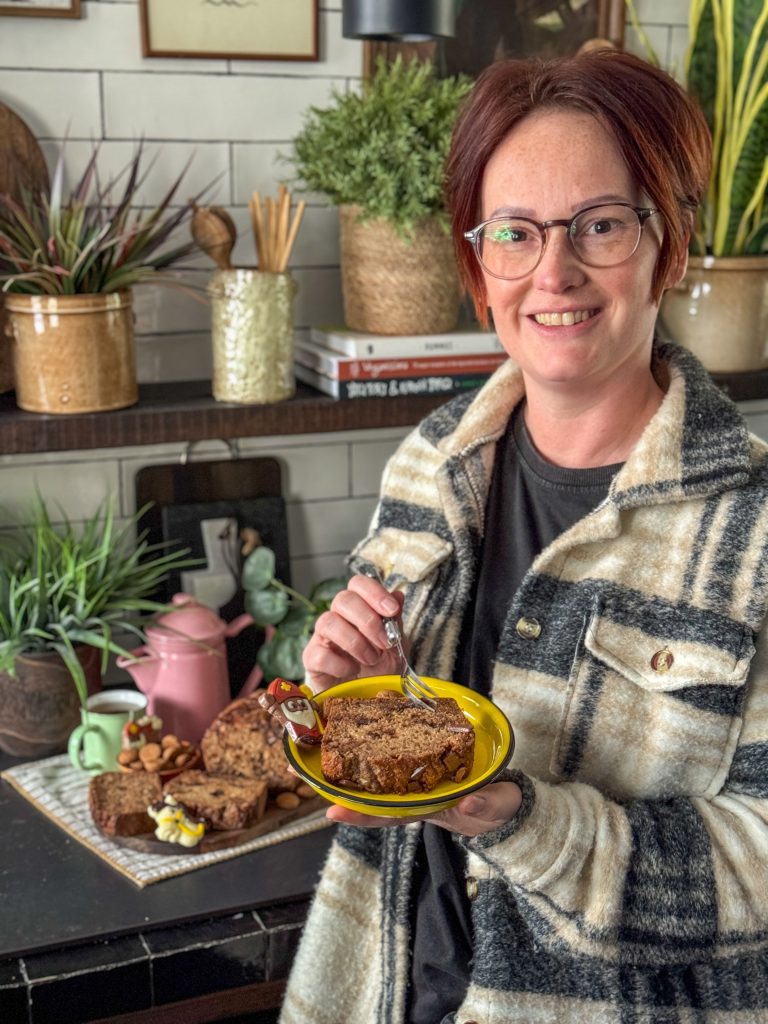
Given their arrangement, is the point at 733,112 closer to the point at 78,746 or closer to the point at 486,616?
the point at 486,616

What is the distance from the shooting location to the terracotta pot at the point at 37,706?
172 cm

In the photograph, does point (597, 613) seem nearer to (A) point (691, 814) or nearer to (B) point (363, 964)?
(A) point (691, 814)

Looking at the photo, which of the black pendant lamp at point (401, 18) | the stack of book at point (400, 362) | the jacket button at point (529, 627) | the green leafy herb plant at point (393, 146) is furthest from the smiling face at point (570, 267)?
the stack of book at point (400, 362)

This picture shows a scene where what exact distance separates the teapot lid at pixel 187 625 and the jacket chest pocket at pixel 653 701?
768 millimetres

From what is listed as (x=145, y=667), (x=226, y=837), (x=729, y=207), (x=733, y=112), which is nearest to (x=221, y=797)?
(x=226, y=837)

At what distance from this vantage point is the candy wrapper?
1.05 m

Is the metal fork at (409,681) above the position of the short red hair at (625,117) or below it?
below

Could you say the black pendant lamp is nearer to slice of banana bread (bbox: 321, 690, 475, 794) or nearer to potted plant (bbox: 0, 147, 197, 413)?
potted plant (bbox: 0, 147, 197, 413)

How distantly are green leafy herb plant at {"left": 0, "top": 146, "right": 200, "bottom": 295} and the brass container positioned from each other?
11cm

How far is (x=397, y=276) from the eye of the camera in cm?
175

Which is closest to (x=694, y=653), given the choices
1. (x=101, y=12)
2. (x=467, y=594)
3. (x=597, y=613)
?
(x=597, y=613)

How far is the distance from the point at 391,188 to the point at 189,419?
0.45m

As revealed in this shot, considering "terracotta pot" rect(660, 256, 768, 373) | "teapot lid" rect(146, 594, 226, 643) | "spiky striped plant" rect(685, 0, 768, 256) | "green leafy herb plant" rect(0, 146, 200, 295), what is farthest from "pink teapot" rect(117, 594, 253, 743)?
"spiky striped plant" rect(685, 0, 768, 256)

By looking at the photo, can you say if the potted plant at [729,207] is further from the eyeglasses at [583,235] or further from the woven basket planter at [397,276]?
the eyeglasses at [583,235]
